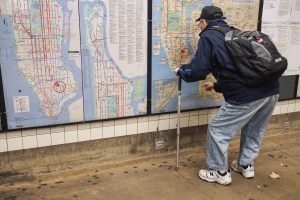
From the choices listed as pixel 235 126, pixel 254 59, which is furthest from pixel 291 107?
pixel 254 59

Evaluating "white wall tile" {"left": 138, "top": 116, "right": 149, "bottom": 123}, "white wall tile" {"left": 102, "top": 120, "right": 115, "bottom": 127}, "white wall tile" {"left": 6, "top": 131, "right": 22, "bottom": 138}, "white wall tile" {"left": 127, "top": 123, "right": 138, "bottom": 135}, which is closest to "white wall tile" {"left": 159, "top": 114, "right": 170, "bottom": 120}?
"white wall tile" {"left": 138, "top": 116, "right": 149, "bottom": 123}

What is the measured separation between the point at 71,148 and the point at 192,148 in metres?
A: 1.85

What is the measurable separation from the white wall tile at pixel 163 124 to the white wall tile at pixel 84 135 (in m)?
1.02

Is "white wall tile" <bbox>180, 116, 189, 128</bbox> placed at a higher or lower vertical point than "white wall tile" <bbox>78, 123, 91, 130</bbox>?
lower

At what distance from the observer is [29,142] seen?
3914mm

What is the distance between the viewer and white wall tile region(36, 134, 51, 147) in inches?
156

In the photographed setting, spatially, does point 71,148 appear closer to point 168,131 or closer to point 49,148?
point 49,148

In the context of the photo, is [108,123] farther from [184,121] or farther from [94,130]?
[184,121]

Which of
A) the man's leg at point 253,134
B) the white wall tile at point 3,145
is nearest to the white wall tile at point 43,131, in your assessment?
the white wall tile at point 3,145

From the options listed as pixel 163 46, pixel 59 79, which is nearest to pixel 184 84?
pixel 163 46

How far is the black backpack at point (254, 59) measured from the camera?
11.5 ft

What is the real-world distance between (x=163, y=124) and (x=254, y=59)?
1.66 m

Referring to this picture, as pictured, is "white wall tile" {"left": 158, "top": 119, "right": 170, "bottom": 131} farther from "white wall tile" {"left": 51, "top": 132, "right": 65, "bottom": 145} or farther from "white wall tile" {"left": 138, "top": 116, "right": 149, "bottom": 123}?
"white wall tile" {"left": 51, "top": 132, "right": 65, "bottom": 145}

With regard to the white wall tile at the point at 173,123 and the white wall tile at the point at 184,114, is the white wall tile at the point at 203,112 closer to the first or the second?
the white wall tile at the point at 184,114
